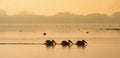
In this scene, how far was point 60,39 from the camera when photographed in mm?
1698

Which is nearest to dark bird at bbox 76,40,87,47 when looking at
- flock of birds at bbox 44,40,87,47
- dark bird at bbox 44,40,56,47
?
flock of birds at bbox 44,40,87,47

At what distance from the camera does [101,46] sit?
1.70m

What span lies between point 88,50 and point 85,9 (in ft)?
1.00

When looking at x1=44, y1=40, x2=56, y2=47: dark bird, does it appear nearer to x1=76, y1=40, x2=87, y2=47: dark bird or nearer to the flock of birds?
the flock of birds

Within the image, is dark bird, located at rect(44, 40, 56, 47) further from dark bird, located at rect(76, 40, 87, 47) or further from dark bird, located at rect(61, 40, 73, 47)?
dark bird, located at rect(76, 40, 87, 47)

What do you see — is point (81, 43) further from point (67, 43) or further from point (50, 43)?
point (50, 43)

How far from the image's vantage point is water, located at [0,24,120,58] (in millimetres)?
1686

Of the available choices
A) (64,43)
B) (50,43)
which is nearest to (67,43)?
(64,43)

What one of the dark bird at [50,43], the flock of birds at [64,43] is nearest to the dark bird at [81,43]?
the flock of birds at [64,43]

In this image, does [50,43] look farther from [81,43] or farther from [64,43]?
[81,43]

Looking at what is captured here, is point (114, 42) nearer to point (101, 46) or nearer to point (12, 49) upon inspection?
point (101, 46)

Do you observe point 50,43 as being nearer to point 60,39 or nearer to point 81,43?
point 60,39

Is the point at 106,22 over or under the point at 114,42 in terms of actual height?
over

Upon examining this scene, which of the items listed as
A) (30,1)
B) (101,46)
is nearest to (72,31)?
(101,46)
